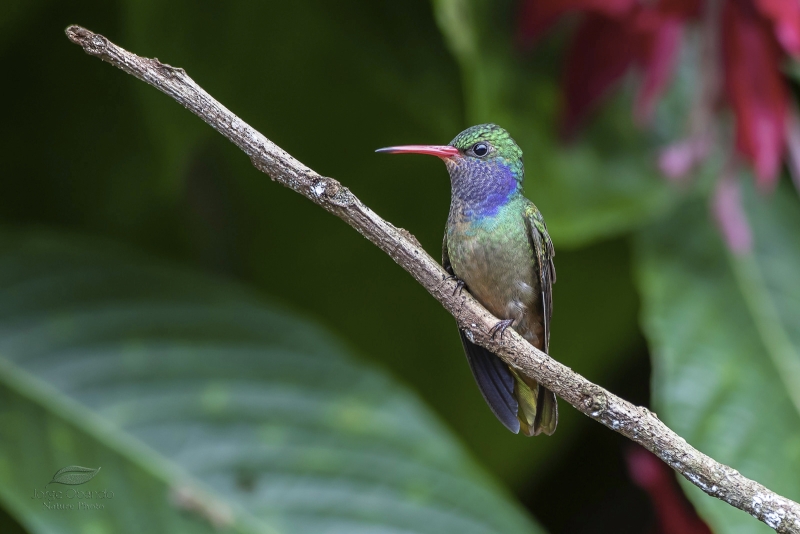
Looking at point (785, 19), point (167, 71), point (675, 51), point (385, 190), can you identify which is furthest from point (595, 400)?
point (385, 190)

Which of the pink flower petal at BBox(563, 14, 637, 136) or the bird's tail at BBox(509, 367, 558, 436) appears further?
the pink flower petal at BBox(563, 14, 637, 136)

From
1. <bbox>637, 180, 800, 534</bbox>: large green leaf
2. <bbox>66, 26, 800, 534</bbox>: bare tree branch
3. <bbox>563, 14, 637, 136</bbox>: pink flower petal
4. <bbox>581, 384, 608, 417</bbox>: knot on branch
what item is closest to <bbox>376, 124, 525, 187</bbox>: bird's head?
<bbox>66, 26, 800, 534</bbox>: bare tree branch

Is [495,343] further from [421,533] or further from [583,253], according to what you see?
[583,253]

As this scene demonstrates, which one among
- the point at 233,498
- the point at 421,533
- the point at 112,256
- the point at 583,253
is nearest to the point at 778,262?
the point at 583,253

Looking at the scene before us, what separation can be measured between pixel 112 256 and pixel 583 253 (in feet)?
2.88

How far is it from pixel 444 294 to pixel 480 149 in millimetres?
167

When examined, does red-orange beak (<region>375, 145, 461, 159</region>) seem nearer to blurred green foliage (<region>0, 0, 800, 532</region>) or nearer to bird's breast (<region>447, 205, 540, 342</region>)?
bird's breast (<region>447, 205, 540, 342</region>)

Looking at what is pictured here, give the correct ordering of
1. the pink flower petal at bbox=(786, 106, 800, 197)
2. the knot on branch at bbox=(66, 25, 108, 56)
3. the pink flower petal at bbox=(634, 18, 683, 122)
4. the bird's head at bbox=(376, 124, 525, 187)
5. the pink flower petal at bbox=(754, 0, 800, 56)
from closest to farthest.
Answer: the knot on branch at bbox=(66, 25, 108, 56)
the bird's head at bbox=(376, 124, 525, 187)
the pink flower petal at bbox=(754, 0, 800, 56)
the pink flower petal at bbox=(634, 18, 683, 122)
the pink flower petal at bbox=(786, 106, 800, 197)

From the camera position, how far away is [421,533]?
1.14m

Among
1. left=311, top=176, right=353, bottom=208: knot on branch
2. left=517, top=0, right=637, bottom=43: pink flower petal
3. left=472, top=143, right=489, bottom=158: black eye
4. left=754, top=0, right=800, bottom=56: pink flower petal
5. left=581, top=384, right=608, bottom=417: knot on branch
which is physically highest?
left=517, top=0, right=637, bottom=43: pink flower petal

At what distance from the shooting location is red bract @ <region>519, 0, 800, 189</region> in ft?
3.23

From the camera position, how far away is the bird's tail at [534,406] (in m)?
0.70

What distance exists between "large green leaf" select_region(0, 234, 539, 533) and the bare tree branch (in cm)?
68

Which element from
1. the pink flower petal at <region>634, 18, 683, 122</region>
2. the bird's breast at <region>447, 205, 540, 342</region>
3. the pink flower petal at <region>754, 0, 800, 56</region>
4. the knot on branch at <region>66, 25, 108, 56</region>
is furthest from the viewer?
the pink flower petal at <region>634, 18, 683, 122</region>
